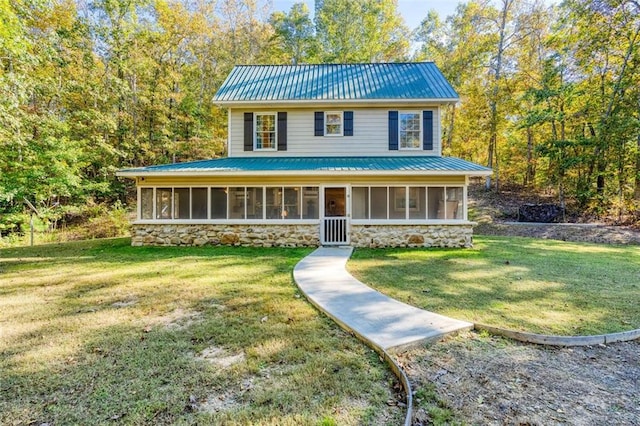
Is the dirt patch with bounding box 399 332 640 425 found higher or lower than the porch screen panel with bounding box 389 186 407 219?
lower

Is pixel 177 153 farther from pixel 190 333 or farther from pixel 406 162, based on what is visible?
pixel 190 333

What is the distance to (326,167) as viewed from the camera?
10.0 metres

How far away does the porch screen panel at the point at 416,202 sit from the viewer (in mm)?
10344

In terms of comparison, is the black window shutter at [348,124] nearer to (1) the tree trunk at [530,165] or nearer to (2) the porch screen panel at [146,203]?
(2) the porch screen panel at [146,203]

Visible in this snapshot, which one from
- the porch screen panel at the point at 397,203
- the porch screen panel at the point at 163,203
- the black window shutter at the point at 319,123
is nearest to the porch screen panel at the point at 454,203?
the porch screen panel at the point at 397,203

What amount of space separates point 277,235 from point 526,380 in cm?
837

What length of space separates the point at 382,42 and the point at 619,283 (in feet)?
69.0

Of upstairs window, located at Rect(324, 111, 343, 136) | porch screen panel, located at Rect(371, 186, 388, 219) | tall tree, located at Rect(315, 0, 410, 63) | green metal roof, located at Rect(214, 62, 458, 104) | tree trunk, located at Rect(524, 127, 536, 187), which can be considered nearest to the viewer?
porch screen panel, located at Rect(371, 186, 388, 219)

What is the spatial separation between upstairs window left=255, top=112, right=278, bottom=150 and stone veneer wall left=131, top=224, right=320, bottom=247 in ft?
11.7

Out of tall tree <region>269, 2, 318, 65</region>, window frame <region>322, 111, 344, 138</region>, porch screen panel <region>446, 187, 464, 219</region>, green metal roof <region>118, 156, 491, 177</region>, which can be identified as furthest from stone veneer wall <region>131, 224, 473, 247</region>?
tall tree <region>269, 2, 318, 65</region>

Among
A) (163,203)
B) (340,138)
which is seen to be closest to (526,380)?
(340,138)

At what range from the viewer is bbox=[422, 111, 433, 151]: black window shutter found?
11.8 metres

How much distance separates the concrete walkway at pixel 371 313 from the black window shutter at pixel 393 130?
22.4 ft

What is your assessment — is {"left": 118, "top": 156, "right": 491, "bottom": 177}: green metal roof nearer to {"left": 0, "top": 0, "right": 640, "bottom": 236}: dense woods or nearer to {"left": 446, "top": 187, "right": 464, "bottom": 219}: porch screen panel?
{"left": 446, "top": 187, "right": 464, "bottom": 219}: porch screen panel
